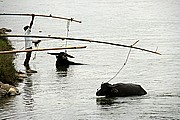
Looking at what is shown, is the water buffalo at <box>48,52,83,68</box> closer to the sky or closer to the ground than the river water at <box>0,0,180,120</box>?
closer to the sky

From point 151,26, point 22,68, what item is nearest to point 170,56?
point 22,68

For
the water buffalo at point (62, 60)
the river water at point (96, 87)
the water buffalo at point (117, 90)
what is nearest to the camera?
the river water at point (96, 87)

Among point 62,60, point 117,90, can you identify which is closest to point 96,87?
point 117,90

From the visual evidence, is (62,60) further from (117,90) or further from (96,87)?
(117,90)

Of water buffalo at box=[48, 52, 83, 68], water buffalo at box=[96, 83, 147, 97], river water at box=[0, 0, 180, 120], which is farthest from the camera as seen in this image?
water buffalo at box=[48, 52, 83, 68]

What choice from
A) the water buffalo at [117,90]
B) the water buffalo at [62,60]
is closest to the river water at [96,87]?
the water buffalo at [117,90]

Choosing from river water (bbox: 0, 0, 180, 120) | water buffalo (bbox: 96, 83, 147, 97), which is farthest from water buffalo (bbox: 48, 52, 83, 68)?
water buffalo (bbox: 96, 83, 147, 97)

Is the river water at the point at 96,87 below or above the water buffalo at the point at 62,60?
below

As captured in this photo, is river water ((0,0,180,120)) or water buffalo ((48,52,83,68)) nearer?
river water ((0,0,180,120))

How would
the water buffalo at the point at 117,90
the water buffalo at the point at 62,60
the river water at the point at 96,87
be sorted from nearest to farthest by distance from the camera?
the river water at the point at 96,87, the water buffalo at the point at 117,90, the water buffalo at the point at 62,60

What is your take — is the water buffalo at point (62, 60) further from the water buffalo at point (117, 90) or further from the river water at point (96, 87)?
the water buffalo at point (117, 90)

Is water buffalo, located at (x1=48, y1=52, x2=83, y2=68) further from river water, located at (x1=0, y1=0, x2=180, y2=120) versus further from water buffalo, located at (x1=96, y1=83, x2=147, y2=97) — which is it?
water buffalo, located at (x1=96, y1=83, x2=147, y2=97)

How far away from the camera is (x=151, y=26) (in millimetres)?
67375

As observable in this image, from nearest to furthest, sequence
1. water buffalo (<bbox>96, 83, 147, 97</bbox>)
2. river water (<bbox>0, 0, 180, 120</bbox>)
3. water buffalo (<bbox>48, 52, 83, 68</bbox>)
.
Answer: river water (<bbox>0, 0, 180, 120</bbox>) → water buffalo (<bbox>96, 83, 147, 97</bbox>) → water buffalo (<bbox>48, 52, 83, 68</bbox>)
